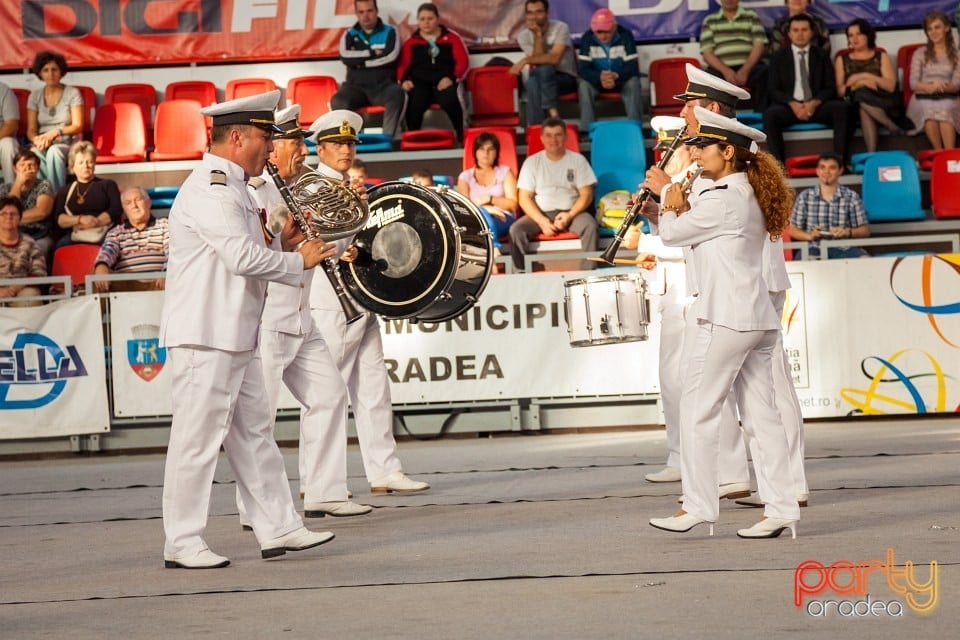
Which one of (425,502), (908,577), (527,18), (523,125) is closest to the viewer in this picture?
(908,577)

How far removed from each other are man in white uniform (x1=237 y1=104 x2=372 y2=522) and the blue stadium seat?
9282 mm

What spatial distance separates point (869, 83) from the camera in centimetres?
1683

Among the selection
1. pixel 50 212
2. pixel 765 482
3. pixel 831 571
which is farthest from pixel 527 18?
pixel 831 571

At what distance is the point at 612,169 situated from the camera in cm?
1655

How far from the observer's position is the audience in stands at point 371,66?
17344 mm

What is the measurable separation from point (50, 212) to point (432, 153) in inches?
175

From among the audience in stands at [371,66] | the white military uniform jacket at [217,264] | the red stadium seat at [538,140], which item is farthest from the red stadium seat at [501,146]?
the white military uniform jacket at [217,264]

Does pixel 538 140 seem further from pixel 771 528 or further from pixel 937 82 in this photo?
pixel 771 528

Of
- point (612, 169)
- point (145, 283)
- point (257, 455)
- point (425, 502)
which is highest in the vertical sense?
point (612, 169)

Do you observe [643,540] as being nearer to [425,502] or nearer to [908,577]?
[908,577]

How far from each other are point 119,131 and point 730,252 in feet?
41.6

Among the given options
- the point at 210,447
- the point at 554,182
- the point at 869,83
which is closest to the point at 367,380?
the point at 210,447

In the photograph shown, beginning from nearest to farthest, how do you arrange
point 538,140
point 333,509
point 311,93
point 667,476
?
point 333,509, point 667,476, point 538,140, point 311,93

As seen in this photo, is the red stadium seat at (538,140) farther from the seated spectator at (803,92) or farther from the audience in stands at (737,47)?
the seated spectator at (803,92)
